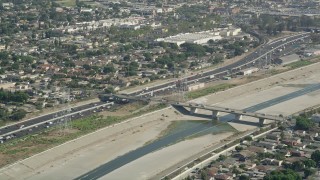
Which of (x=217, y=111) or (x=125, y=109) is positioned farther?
(x=125, y=109)

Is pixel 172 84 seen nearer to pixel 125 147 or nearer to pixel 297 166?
pixel 125 147

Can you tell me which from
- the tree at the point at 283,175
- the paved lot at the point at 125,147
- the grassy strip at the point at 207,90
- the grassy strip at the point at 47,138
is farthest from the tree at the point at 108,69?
the tree at the point at 283,175

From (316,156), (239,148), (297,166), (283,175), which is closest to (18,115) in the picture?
(239,148)

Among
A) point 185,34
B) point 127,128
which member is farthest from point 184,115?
point 185,34

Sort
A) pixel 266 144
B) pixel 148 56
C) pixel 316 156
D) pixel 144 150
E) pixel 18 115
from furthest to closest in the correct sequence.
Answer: pixel 148 56
pixel 18 115
pixel 144 150
pixel 266 144
pixel 316 156

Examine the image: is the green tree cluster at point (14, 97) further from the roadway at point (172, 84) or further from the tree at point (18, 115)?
the tree at point (18, 115)

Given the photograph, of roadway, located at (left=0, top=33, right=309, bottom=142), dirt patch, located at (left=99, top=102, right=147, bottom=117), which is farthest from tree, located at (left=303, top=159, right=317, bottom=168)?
roadway, located at (left=0, top=33, right=309, bottom=142)

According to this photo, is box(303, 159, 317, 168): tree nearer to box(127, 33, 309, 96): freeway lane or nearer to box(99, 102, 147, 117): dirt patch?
box(99, 102, 147, 117): dirt patch
